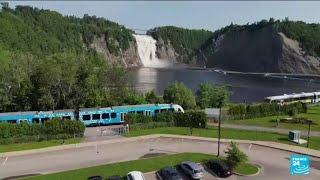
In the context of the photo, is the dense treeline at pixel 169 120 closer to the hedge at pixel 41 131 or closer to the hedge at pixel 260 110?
the hedge at pixel 41 131

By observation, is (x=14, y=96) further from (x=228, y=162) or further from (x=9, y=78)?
(x=228, y=162)

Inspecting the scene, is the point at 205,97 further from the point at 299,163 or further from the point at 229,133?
the point at 299,163

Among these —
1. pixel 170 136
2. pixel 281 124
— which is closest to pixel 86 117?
pixel 170 136

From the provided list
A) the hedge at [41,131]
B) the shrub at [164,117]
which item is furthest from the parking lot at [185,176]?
the shrub at [164,117]

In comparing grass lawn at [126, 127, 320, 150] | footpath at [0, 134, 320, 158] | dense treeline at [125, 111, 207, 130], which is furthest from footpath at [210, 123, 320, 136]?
footpath at [0, 134, 320, 158]

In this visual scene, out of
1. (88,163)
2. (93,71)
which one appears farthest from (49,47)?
(88,163)

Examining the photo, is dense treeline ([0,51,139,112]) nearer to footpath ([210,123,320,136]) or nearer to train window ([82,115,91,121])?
train window ([82,115,91,121])
